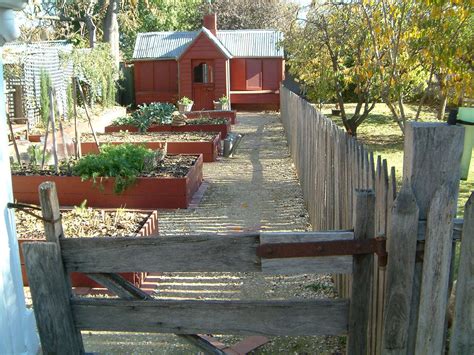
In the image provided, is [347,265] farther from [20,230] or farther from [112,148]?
[112,148]

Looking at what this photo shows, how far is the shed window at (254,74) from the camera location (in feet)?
97.0

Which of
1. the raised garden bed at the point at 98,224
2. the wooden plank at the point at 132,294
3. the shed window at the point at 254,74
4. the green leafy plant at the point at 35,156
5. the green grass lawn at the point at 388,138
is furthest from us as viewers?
the shed window at the point at 254,74

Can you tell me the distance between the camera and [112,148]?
10227 millimetres

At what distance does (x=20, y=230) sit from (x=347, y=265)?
5249 mm

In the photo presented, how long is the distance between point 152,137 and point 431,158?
44.2 ft

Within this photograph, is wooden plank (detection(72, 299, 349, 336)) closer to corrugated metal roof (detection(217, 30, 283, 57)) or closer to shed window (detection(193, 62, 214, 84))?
shed window (detection(193, 62, 214, 84))

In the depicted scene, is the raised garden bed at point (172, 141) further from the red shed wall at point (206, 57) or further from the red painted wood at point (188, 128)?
the red shed wall at point (206, 57)

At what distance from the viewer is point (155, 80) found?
2975 cm

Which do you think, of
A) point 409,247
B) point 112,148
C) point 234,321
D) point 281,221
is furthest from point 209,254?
point 112,148

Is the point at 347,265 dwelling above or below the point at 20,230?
above

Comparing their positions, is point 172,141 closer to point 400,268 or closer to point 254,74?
point 400,268

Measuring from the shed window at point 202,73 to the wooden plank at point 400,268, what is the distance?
27418 millimetres

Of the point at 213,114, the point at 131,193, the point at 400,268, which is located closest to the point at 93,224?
the point at 131,193

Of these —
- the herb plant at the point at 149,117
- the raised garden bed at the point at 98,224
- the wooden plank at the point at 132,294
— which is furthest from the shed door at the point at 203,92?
the wooden plank at the point at 132,294
